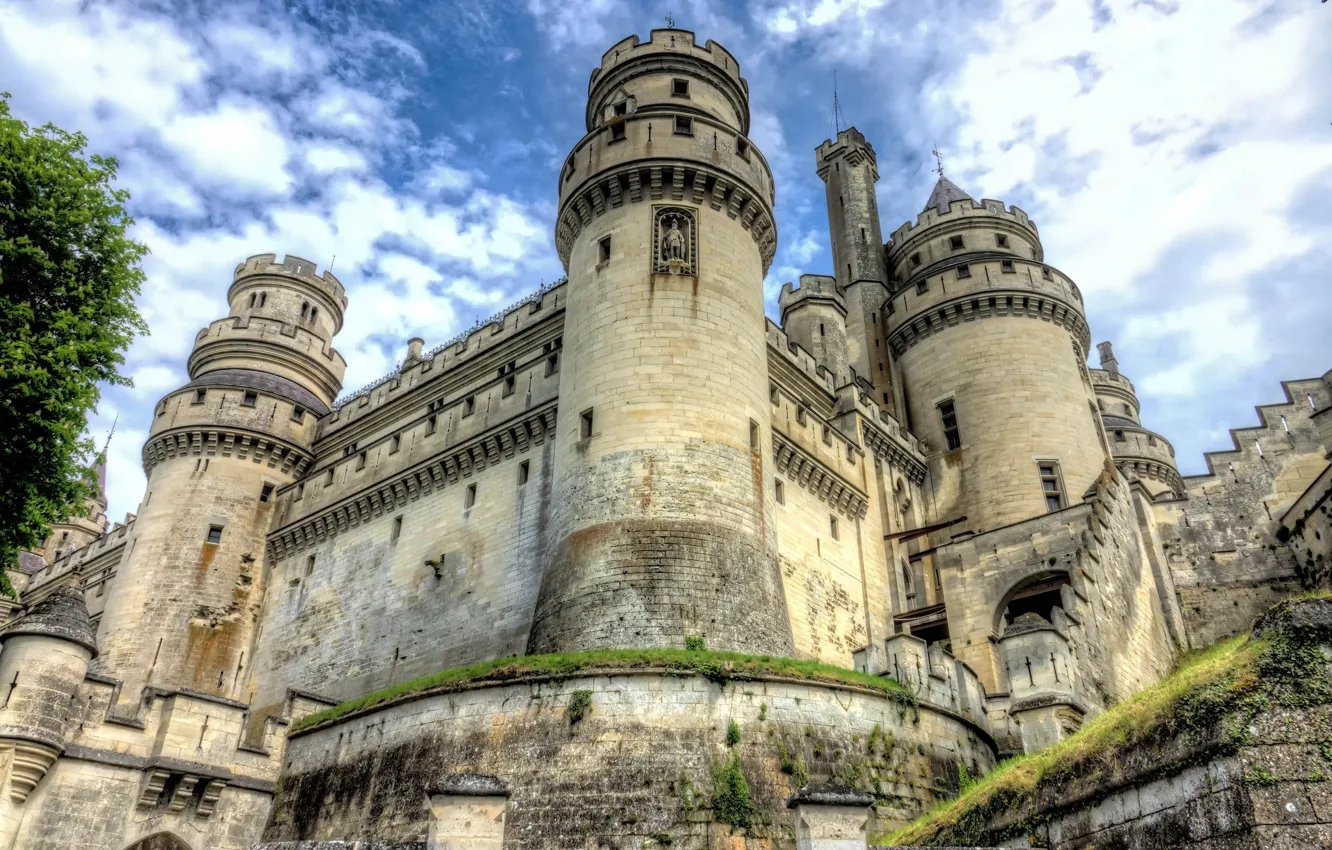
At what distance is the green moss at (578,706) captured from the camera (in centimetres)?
1484

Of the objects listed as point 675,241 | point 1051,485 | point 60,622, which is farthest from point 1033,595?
point 60,622

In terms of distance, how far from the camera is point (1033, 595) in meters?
23.3

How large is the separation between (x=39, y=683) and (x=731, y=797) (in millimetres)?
11733

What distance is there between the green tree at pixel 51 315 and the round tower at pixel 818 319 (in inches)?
865

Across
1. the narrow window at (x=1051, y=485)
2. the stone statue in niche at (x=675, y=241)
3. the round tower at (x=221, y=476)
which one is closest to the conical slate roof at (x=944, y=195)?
the narrow window at (x=1051, y=485)

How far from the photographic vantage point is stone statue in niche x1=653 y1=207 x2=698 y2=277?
22406mm

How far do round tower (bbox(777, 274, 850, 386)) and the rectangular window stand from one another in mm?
3431

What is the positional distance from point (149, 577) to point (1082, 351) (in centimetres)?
3234

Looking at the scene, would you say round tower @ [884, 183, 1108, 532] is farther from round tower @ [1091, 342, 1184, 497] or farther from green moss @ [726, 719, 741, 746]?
green moss @ [726, 719, 741, 746]

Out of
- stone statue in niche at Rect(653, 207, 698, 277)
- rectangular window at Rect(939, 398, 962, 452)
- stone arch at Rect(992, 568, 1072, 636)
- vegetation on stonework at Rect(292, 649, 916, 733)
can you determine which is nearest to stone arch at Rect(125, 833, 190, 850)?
vegetation on stonework at Rect(292, 649, 916, 733)

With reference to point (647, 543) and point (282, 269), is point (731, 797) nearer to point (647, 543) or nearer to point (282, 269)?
point (647, 543)

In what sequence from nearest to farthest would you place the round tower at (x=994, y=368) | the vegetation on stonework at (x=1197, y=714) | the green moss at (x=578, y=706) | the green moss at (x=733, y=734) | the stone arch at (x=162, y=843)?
the vegetation on stonework at (x=1197, y=714)
the green moss at (x=733, y=734)
the green moss at (x=578, y=706)
the stone arch at (x=162, y=843)
the round tower at (x=994, y=368)

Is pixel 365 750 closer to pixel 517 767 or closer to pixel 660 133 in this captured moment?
pixel 517 767

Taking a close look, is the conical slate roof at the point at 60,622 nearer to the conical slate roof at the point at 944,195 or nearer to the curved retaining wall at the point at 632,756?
the curved retaining wall at the point at 632,756
